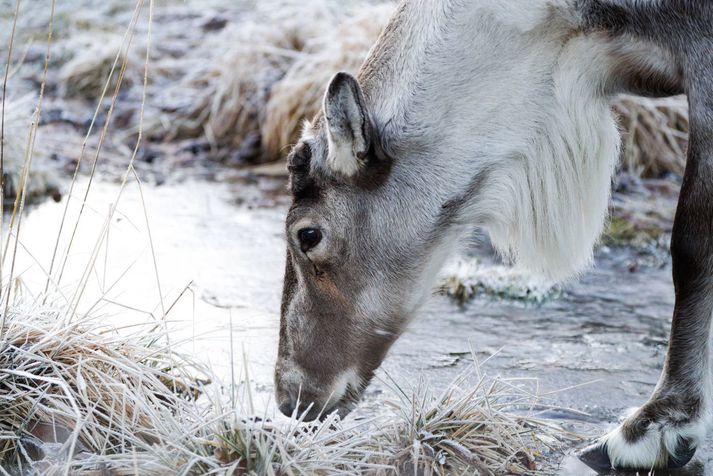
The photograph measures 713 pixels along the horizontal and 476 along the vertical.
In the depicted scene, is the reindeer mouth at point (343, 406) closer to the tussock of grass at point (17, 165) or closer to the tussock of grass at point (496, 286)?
the tussock of grass at point (496, 286)

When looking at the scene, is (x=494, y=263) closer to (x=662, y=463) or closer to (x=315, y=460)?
(x=662, y=463)

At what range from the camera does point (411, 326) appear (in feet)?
12.9

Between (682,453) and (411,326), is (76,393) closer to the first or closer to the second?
(411,326)

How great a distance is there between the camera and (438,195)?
3486 millimetres

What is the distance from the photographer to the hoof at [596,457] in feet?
11.1

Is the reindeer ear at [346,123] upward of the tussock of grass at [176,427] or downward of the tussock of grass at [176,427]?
upward

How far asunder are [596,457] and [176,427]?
1428 mm

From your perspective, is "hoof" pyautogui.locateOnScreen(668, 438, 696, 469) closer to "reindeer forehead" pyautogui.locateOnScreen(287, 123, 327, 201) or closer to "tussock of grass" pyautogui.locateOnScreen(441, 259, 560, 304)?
"reindeer forehead" pyautogui.locateOnScreen(287, 123, 327, 201)

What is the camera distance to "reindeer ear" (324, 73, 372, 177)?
321 centimetres

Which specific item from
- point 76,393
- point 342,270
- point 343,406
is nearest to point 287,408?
point 343,406

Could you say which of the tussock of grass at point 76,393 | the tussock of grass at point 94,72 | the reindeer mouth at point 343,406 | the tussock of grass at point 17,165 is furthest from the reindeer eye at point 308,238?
the tussock of grass at point 94,72

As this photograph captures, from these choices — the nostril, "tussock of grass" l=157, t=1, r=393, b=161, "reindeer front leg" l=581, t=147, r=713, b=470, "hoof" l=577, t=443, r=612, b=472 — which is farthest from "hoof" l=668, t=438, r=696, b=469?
"tussock of grass" l=157, t=1, r=393, b=161

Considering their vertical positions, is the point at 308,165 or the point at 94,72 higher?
the point at 308,165

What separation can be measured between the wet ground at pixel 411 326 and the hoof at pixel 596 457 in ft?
0.14
